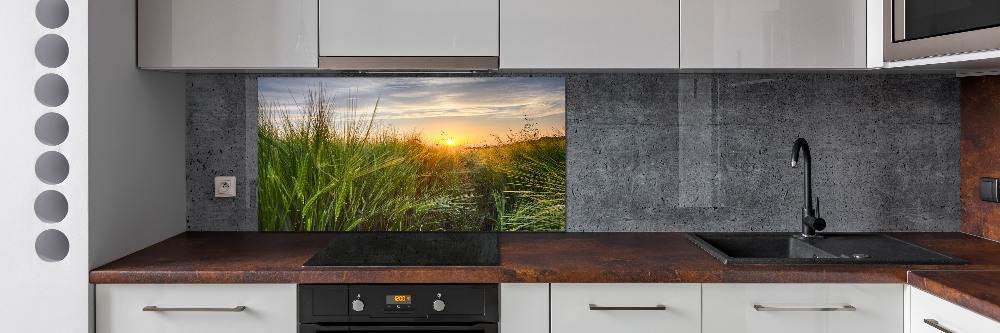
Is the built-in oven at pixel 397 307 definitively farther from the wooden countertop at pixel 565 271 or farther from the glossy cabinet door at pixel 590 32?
the glossy cabinet door at pixel 590 32

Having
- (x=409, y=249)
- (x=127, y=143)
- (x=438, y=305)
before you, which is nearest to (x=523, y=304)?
(x=438, y=305)

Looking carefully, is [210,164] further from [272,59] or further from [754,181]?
[754,181]

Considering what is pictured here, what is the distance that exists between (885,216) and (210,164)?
2427 mm

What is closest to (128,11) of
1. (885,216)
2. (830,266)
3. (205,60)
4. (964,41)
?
(205,60)

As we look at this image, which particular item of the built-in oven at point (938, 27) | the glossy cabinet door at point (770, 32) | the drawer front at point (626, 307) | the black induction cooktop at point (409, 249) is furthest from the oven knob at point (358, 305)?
the built-in oven at point (938, 27)

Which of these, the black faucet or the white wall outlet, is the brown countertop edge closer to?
the black faucet

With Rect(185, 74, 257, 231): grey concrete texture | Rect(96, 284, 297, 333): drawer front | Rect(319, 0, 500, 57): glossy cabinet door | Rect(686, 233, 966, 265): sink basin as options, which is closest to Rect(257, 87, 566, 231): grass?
Rect(185, 74, 257, 231): grey concrete texture

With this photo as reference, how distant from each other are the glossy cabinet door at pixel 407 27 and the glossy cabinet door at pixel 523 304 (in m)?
0.74

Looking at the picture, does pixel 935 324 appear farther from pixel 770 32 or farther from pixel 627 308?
pixel 770 32

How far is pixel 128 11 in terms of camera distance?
6.59 ft

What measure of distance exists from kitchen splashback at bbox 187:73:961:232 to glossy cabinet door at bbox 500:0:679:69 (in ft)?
1.20

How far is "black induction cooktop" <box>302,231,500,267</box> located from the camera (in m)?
1.85

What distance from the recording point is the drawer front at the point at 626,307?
179 centimetres
